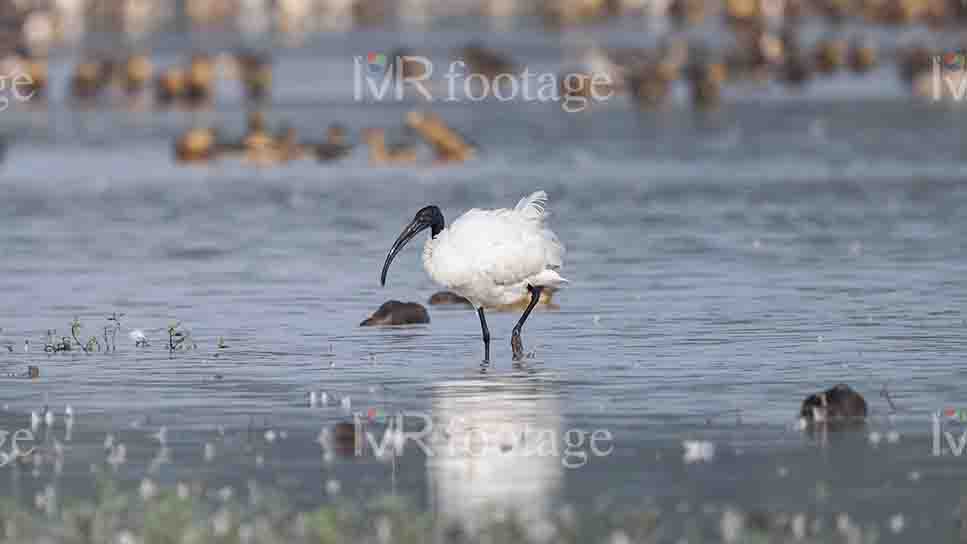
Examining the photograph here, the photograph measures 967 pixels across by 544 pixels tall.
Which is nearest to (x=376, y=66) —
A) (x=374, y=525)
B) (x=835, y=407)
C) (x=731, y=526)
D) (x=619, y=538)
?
(x=835, y=407)

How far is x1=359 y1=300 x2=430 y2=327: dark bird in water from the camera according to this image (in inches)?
731

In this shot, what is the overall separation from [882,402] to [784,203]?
16235 mm

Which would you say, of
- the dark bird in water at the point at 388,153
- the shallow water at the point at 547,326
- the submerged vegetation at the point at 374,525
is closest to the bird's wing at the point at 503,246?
the shallow water at the point at 547,326

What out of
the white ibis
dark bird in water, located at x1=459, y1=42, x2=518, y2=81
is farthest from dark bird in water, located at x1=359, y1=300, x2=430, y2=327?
dark bird in water, located at x1=459, y1=42, x2=518, y2=81

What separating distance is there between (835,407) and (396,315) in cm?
591

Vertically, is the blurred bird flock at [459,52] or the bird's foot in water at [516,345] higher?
the blurred bird flock at [459,52]

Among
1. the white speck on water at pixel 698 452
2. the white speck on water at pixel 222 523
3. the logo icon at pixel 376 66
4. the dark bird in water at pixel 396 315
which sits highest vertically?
the logo icon at pixel 376 66

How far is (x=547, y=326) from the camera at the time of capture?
18500 millimetres

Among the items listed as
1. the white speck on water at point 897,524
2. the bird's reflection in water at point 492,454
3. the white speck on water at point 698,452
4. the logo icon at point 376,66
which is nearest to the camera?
the white speck on water at point 897,524

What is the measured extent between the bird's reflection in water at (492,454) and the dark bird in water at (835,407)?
1414 mm

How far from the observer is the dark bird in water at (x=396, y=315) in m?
18.6

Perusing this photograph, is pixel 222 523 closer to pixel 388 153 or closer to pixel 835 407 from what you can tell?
pixel 835 407

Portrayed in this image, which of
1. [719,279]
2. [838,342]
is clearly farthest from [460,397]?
[719,279]

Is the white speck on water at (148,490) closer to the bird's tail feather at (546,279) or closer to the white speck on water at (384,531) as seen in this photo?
the white speck on water at (384,531)
